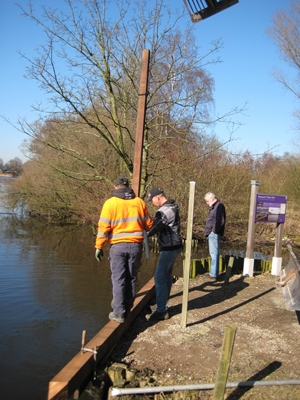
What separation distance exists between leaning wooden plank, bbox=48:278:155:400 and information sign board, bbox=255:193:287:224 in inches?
164

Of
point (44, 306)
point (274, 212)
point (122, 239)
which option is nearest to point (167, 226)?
point (122, 239)

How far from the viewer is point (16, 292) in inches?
316

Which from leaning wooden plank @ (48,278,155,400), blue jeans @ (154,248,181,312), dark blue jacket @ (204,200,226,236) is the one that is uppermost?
dark blue jacket @ (204,200,226,236)

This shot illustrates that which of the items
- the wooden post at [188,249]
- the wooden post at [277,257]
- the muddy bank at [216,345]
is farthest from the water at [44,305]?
the wooden post at [277,257]

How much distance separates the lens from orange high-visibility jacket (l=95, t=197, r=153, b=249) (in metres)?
4.41

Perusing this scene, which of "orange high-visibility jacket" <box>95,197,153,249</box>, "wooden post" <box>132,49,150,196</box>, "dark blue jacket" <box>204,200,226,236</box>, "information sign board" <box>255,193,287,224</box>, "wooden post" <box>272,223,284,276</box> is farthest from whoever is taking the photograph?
"wooden post" <box>272,223,284,276</box>

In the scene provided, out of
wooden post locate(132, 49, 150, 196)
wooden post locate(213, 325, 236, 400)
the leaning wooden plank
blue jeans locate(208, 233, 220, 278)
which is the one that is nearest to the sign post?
blue jeans locate(208, 233, 220, 278)

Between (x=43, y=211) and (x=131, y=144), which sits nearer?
(x=131, y=144)

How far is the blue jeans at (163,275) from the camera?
5039 mm

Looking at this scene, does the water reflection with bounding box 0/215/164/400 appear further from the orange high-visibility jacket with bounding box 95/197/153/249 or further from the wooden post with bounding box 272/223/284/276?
the wooden post with bounding box 272/223/284/276

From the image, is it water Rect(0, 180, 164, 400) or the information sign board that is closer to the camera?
water Rect(0, 180, 164, 400)

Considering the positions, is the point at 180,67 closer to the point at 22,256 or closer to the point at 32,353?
the point at 22,256

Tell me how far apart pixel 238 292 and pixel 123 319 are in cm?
296

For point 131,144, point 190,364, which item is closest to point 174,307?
point 190,364
